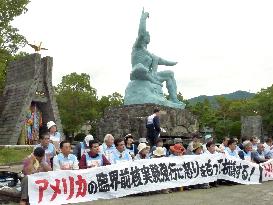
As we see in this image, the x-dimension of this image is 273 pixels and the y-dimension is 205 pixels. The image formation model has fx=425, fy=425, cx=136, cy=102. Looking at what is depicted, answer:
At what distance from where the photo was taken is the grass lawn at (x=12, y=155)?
17.8 m

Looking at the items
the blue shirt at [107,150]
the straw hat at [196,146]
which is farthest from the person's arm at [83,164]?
the straw hat at [196,146]

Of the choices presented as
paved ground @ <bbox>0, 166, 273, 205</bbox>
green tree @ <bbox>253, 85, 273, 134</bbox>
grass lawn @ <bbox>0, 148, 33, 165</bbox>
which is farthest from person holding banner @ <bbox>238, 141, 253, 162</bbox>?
green tree @ <bbox>253, 85, 273, 134</bbox>

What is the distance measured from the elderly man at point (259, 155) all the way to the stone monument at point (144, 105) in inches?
287

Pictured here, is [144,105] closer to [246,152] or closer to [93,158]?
[246,152]

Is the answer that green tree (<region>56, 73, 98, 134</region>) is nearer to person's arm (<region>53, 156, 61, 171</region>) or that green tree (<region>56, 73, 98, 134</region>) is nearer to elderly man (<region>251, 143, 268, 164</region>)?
elderly man (<region>251, 143, 268, 164</region>)

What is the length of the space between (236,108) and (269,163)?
5432 centimetres

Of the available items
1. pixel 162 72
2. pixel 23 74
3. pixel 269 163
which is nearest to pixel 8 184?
pixel 269 163

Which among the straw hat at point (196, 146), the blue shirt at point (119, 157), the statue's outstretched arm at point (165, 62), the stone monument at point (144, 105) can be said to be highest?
the statue's outstretched arm at point (165, 62)

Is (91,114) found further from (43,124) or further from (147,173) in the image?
(147,173)

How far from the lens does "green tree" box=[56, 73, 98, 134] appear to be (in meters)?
53.3

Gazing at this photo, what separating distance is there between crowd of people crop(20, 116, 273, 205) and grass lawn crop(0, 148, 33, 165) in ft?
25.7

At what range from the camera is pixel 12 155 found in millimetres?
18844

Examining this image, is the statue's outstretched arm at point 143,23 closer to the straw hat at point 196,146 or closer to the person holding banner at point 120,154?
the straw hat at point 196,146

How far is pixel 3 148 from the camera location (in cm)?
1975
